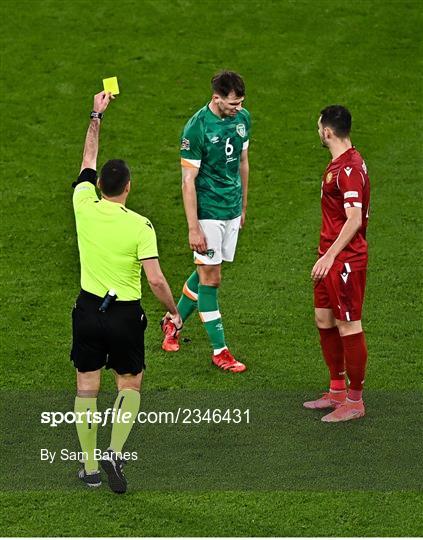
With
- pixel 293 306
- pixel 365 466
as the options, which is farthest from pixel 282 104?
pixel 365 466

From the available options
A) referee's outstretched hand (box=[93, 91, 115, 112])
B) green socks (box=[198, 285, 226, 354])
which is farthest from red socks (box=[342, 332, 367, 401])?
referee's outstretched hand (box=[93, 91, 115, 112])

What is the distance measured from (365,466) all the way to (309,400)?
110 centimetres

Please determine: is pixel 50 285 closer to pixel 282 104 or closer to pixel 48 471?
pixel 48 471

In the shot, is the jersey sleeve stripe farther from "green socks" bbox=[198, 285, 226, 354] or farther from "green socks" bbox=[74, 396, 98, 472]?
"green socks" bbox=[74, 396, 98, 472]

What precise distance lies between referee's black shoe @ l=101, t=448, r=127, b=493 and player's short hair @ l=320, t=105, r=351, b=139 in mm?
2663

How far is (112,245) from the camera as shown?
7.55 metres

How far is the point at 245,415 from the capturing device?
891 cm

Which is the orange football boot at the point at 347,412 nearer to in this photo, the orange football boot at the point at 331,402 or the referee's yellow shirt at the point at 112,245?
the orange football boot at the point at 331,402

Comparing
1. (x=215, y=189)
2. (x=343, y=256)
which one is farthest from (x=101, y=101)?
(x=343, y=256)

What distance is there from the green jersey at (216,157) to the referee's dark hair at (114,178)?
181 centimetres

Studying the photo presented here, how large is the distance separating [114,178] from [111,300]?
743 mm

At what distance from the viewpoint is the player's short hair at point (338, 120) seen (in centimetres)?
852

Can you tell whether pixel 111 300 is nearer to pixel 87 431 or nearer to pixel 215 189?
pixel 87 431

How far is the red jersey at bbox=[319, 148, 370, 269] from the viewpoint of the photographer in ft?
27.7
